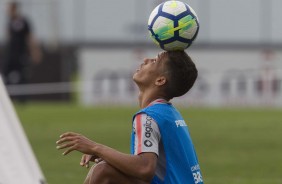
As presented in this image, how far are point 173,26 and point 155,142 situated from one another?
3.44 feet

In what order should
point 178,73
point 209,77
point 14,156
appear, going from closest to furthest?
point 14,156 → point 178,73 → point 209,77

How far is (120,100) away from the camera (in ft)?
92.5

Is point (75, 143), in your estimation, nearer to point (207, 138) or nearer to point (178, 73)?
point (178, 73)

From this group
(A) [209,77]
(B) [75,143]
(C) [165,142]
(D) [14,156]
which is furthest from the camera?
(A) [209,77]

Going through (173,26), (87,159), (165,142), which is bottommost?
(87,159)

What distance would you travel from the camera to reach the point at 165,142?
6668 mm

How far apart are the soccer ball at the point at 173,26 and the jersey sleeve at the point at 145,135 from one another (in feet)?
2.36

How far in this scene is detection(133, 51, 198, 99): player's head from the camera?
6.83m

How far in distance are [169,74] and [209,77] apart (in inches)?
834

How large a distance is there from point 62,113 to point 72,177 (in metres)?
11.4

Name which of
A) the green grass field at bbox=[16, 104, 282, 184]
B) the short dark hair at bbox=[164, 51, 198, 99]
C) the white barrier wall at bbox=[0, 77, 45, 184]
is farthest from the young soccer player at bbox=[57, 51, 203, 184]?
the green grass field at bbox=[16, 104, 282, 184]

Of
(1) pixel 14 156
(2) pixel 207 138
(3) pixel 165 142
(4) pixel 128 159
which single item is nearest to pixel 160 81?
(3) pixel 165 142

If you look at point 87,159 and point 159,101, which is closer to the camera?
point 159,101

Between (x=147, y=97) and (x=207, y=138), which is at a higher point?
(x=147, y=97)
